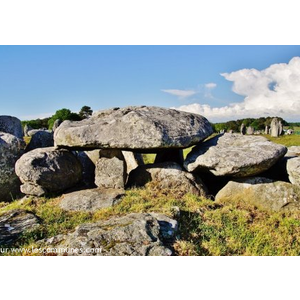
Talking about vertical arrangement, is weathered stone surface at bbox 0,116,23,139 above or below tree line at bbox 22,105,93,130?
below

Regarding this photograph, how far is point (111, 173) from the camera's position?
9.59m

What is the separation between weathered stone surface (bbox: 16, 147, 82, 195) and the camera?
9.02 meters

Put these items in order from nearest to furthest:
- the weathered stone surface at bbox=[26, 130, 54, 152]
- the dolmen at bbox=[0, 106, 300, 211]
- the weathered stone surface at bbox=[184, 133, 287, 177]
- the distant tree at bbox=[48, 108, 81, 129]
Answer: the weathered stone surface at bbox=[184, 133, 287, 177] < the dolmen at bbox=[0, 106, 300, 211] < the weathered stone surface at bbox=[26, 130, 54, 152] < the distant tree at bbox=[48, 108, 81, 129]

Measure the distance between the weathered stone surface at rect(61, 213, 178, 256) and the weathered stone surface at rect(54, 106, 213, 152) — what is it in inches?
120

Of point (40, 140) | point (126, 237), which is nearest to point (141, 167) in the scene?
point (126, 237)

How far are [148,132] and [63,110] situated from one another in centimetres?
5743

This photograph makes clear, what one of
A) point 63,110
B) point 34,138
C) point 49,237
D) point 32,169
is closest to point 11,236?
point 49,237

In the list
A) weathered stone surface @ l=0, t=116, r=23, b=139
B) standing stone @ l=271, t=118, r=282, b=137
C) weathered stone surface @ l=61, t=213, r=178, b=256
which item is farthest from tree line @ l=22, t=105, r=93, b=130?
weathered stone surface @ l=61, t=213, r=178, b=256

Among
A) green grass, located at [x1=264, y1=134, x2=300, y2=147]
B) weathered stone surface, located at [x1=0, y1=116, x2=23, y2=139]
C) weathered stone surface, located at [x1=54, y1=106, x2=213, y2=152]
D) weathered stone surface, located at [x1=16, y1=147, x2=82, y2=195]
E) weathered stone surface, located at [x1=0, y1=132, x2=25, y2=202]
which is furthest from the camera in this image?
green grass, located at [x1=264, y1=134, x2=300, y2=147]

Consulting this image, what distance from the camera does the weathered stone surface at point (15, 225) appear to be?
19.5 feet

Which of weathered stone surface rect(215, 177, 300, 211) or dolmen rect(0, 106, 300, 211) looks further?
dolmen rect(0, 106, 300, 211)

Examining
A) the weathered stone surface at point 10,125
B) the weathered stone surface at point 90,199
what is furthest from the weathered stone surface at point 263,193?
the weathered stone surface at point 10,125

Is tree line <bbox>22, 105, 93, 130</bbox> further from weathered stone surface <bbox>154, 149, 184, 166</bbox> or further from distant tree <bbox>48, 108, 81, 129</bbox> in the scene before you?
weathered stone surface <bbox>154, 149, 184, 166</bbox>

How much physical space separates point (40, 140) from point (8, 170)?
8.99 feet
